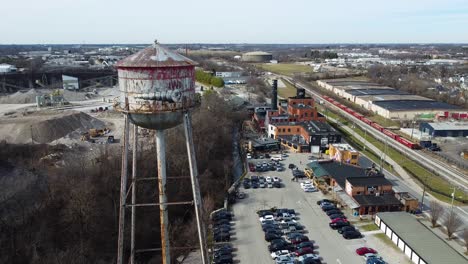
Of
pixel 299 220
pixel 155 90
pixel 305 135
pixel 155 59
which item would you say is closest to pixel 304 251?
pixel 299 220

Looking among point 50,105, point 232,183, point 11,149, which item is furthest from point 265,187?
point 50,105

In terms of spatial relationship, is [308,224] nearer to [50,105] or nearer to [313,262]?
[313,262]

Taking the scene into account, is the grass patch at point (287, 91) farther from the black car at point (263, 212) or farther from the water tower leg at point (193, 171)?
the water tower leg at point (193, 171)

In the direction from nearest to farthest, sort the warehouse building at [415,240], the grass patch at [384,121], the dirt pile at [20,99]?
the warehouse building at [415,240] → the grass patch at [384,121] → the dirt pile at [20,99]

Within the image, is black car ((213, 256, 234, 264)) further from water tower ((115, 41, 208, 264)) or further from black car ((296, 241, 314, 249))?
water tower ((115, 41, 208, 264))

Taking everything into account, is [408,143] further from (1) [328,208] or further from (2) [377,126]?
(1) [328,208]

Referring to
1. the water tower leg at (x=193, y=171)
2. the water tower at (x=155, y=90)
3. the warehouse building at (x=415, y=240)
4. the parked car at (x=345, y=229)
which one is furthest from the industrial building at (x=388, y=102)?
the water tower at (x=155, y=90)
